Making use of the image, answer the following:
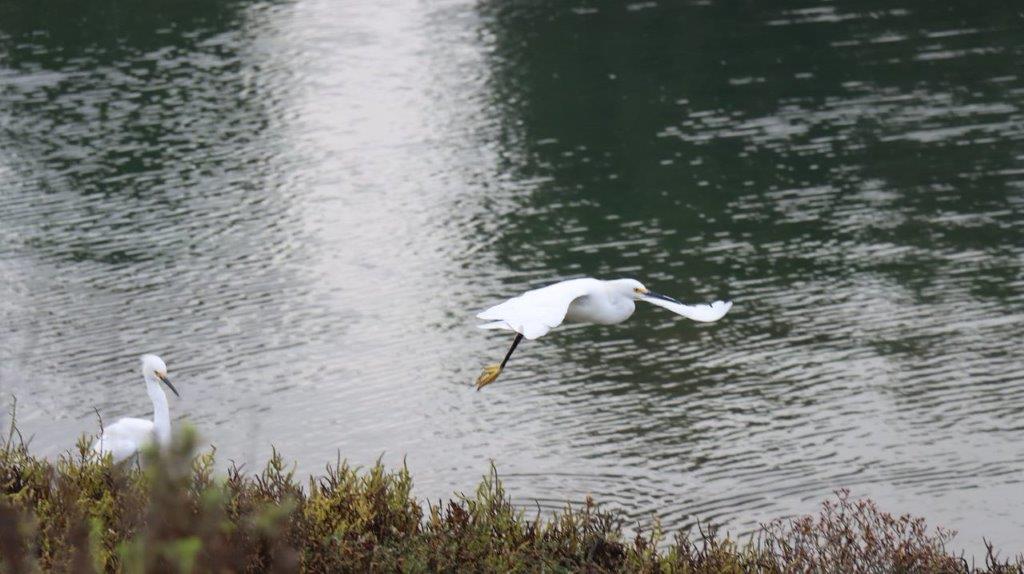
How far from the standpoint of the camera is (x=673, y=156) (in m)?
29.9

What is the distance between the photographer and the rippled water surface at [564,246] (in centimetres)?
1667

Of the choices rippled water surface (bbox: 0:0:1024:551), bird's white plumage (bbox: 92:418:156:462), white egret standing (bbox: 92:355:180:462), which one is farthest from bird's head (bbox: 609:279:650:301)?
bird's white plumage (bbox: 92:418:156:462)

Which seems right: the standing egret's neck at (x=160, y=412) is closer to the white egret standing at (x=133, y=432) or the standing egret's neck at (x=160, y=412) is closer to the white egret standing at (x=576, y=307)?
the white egret standing at (x=133, y=432)

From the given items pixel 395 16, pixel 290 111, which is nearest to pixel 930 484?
pixel 290 111

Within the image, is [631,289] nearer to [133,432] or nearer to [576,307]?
[576,307]

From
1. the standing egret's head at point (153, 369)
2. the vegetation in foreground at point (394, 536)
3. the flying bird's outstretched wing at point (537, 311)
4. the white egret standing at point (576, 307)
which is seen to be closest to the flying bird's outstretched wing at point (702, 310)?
the white egret standing at point (576, 307)

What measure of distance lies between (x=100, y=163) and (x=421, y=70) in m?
11.1

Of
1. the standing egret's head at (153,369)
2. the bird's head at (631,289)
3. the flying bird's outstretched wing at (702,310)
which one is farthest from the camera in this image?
the standing egret's head at (153,369)

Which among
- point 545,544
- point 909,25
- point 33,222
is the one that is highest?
point 545,544

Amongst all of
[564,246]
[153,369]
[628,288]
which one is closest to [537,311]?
[628,288]

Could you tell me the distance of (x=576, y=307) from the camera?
36.9 feet

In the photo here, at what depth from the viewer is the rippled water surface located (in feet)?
54.7

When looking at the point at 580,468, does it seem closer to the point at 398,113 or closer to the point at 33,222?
the point at 33,222

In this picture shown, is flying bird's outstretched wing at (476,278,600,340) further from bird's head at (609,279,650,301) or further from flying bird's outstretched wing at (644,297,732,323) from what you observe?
flying bird's outstretched wing at (644,297,732,323)
